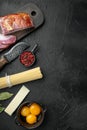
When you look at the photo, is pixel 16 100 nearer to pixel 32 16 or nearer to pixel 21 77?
pixel 21 77

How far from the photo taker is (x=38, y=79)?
250 centimetres

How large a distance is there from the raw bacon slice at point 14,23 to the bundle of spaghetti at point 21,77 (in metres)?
0.22

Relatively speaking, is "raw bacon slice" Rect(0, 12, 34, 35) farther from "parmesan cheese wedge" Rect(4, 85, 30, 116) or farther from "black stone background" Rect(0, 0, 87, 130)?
"parmesan cheese wedge" Rect(4, 85, 30, 116)

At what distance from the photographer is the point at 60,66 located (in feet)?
8.23

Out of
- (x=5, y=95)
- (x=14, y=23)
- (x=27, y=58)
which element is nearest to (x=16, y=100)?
(x=5, y=95)

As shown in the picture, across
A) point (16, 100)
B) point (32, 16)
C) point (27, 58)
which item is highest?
point (32, 16)

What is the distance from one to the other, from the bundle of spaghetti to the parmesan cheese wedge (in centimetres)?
5

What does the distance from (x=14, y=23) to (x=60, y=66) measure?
33 centimetres

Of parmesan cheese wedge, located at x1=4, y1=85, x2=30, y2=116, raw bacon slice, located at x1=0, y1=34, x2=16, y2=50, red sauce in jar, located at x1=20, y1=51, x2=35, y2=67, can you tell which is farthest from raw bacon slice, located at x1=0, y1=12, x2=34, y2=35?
parmesan cheese wedge, located at x1=4, y1=85, x2=30, y2=116

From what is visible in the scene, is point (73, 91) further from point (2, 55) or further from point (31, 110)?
point (2, 55)

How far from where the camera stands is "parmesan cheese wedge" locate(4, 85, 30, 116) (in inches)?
97.9

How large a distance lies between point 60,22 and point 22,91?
0.41 meters

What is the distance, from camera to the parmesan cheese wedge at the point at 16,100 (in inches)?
97.9

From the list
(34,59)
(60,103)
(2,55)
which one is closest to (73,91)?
(60,103)
